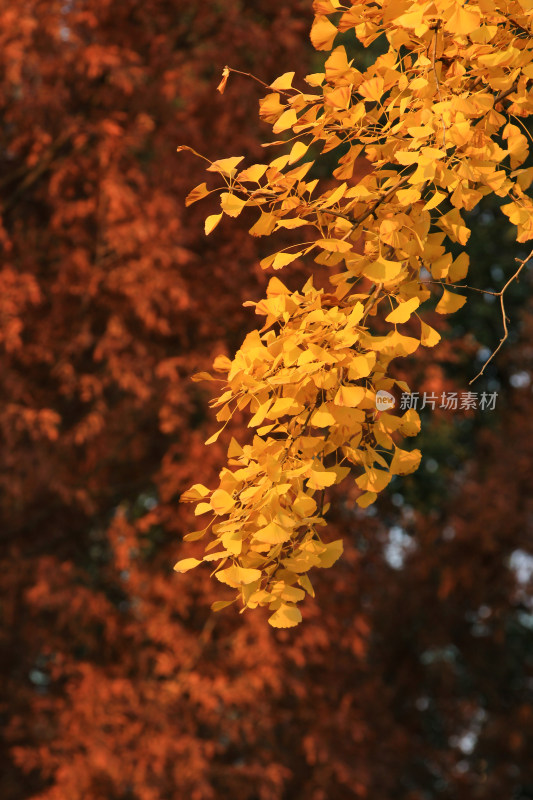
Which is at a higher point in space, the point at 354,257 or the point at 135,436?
the point at 354,257

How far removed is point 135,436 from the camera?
16.5 ft

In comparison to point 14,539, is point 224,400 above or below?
above

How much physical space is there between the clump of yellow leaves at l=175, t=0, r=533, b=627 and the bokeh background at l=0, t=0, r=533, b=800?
2.77 metres

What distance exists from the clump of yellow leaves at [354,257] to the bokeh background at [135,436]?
2.77 meters

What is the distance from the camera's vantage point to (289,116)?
142cm

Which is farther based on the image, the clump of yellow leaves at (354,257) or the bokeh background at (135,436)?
the bokeh background at (135,436)

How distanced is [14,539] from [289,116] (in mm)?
3618

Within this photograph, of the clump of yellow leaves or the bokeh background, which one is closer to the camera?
the clump of yellow leaves

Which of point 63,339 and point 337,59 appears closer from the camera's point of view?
point 337,59

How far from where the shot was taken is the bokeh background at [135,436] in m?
4.34

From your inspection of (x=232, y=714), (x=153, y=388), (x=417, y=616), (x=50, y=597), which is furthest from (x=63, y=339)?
(x=417, y=616)

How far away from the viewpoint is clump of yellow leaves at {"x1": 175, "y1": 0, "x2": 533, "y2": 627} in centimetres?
129

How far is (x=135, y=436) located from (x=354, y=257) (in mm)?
3701

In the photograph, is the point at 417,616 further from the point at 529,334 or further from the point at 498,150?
the point at 498,150
